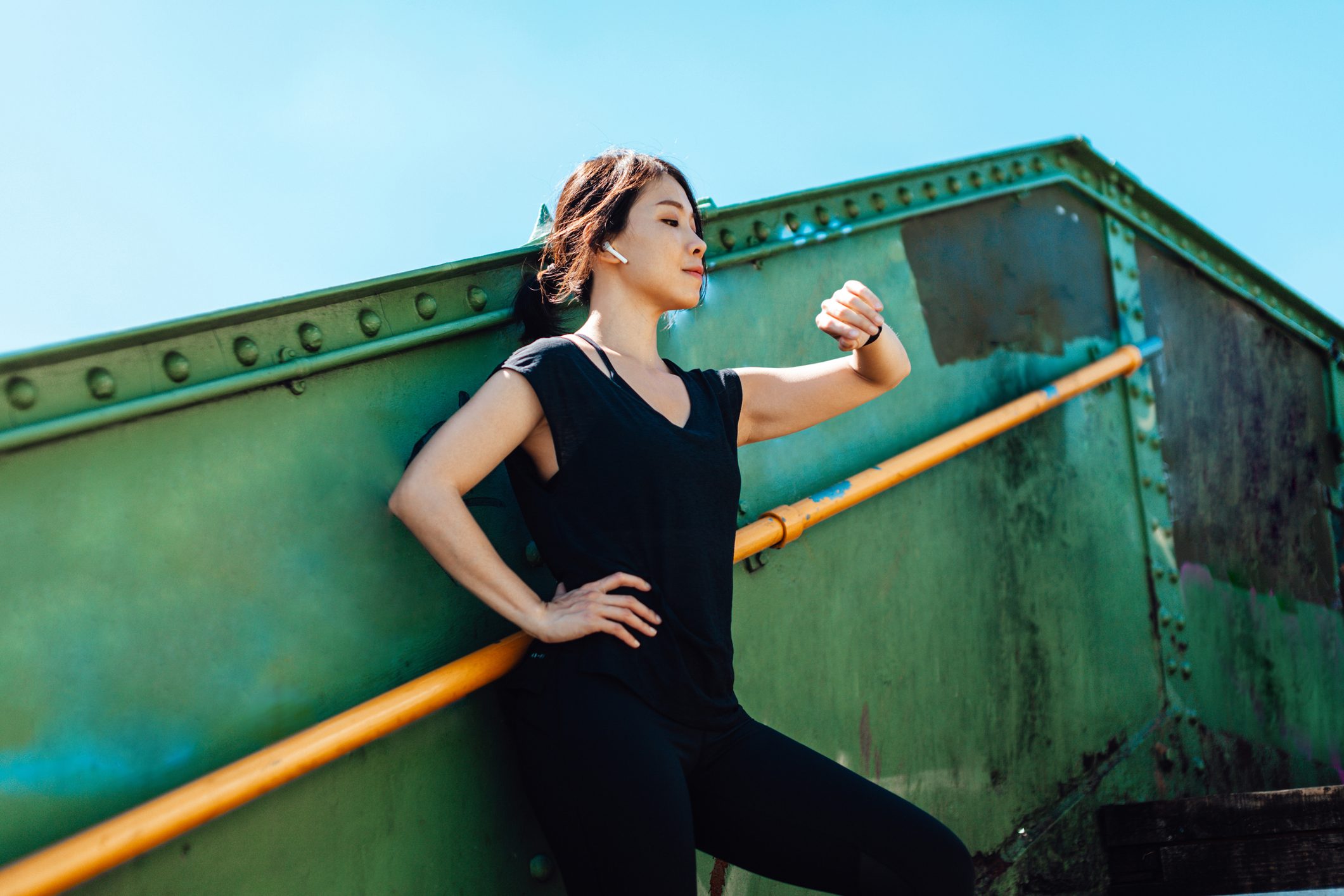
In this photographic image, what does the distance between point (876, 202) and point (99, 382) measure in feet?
7.01

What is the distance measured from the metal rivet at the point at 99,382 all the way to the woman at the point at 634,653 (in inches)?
18.6

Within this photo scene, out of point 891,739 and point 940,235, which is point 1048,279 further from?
point 891,739

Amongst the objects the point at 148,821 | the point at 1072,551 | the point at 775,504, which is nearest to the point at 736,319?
the point at 775,504

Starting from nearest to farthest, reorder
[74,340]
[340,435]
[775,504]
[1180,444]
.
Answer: [74,340], [340,435], [775,504], [1180,444]

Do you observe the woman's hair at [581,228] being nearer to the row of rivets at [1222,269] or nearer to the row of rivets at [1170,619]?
the row of rivets at [1222,269]

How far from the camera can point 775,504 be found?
9.10 feet

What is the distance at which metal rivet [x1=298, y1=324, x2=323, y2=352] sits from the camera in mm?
2041

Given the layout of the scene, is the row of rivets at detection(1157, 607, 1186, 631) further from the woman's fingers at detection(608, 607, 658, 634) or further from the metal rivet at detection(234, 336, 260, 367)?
the metal rivet at detection(234, 336, 260, 367)

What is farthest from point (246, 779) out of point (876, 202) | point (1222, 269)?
point (1222, 269)

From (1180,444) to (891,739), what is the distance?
5.98 ft

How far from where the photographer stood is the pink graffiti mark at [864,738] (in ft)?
9.12

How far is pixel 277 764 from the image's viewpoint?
1714 mm

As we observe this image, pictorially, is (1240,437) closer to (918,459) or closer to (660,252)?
(918,459)

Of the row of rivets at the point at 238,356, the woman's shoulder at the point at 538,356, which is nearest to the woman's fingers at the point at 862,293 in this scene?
the woman's shoulder at the point at 538,356
